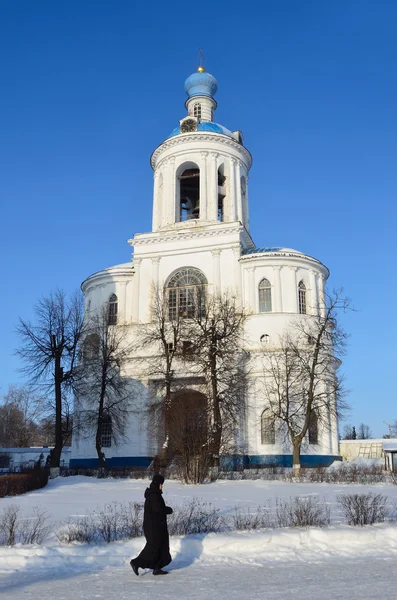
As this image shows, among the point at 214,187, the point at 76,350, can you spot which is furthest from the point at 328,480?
the point at 214,187

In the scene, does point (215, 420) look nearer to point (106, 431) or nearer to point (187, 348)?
point (187, 348)

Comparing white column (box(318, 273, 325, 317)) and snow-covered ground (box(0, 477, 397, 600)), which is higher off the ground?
white column (box(318, 273, 325, 317))

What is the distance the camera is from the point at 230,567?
318 inches

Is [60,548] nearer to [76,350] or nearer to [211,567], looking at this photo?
[211,567]

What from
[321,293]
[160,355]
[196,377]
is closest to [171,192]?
[321,293]

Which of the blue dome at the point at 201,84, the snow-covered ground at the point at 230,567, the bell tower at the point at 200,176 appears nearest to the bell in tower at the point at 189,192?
the bell tower at the point at 200,176

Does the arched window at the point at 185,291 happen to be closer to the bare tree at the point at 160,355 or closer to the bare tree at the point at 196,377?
the bare tree at the point at 196,377

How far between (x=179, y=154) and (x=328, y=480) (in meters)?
26.9

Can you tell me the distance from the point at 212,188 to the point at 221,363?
47.3ft

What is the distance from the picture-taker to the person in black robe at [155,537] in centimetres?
777

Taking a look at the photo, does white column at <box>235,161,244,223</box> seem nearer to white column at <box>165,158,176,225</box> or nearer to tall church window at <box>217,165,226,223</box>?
tall church window at <box>217,165,226,223</box>

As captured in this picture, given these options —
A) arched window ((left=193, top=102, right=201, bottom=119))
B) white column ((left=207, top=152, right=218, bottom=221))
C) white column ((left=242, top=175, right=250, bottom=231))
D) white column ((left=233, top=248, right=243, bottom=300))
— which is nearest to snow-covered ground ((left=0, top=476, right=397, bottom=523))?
white column ((left=233, top=248, right=243, bottom=300))

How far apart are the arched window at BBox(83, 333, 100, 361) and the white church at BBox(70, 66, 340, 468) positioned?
2138 millimetres

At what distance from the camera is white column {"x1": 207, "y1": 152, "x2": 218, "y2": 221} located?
39406 millimetres
